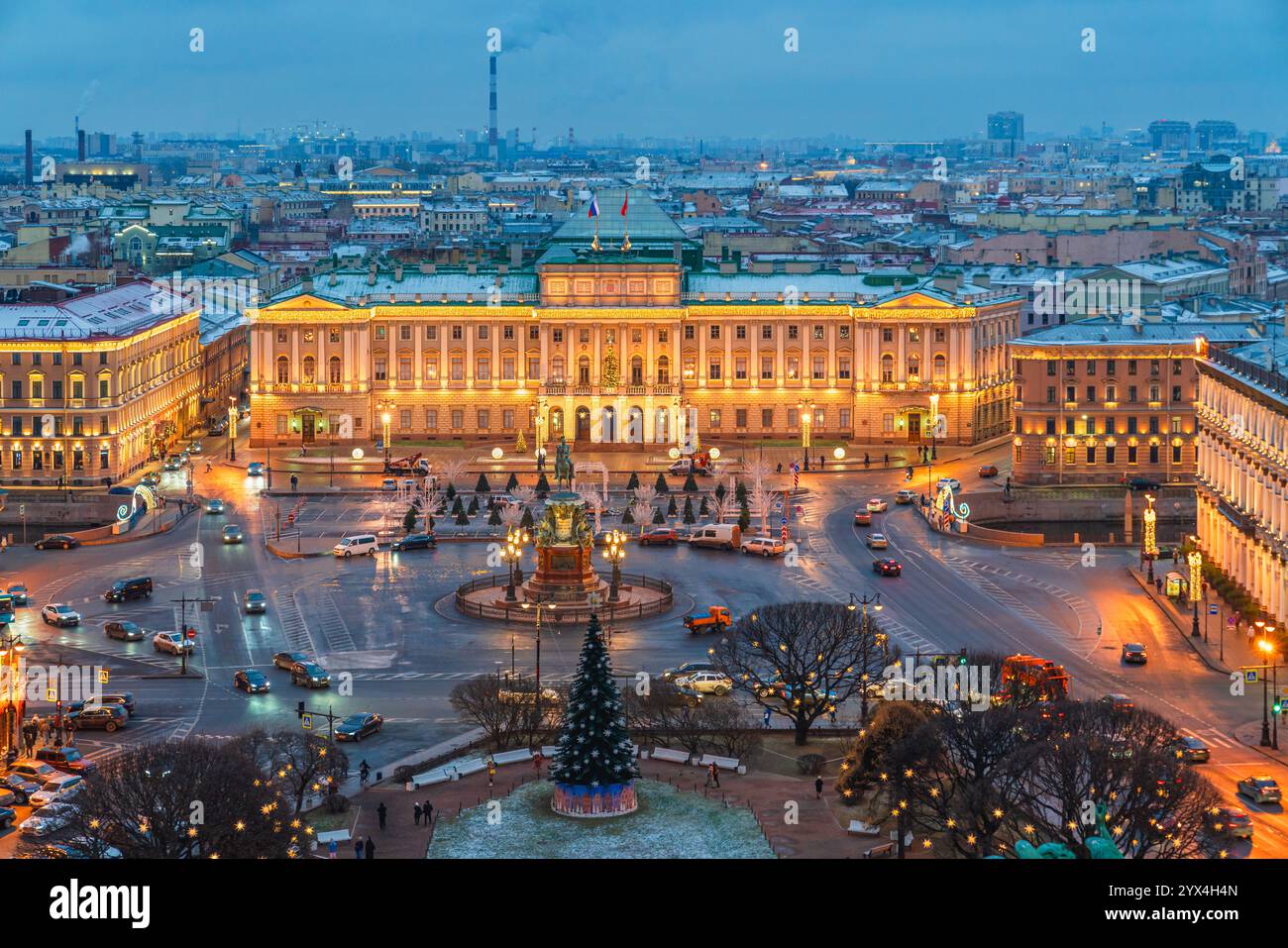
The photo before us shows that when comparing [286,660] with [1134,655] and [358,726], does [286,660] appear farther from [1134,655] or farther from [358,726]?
[1134,655]

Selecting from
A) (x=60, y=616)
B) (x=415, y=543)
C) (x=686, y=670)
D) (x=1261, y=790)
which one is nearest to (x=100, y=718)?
(x=60, y=616)

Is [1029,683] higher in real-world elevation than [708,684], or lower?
higher

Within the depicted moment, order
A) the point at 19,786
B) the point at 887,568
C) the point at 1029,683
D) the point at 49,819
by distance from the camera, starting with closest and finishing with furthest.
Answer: the point at 49,819
the point at 19,786
the point at 1029,683
the point at 887,568

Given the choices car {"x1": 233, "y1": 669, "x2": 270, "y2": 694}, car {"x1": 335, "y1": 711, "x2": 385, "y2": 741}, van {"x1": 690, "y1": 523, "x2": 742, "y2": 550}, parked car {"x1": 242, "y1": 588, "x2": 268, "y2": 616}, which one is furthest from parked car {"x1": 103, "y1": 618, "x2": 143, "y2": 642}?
van {"x1": 690, "y1": 523, "x2": 742, "y2": 550}

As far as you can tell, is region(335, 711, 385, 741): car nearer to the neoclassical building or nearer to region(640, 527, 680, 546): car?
the neoclassical building

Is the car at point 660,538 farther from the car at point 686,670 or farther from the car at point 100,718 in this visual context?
the car at point 100,718
